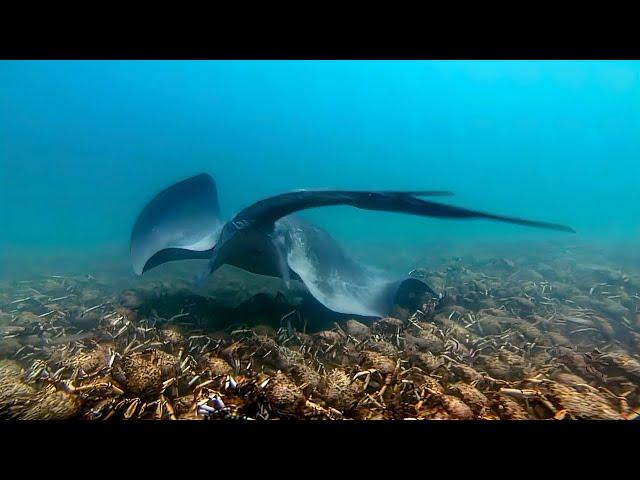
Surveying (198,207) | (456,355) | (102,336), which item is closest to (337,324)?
(456,355)

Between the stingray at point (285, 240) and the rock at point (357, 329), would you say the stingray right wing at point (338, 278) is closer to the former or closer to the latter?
the stingray at point (285, 240)

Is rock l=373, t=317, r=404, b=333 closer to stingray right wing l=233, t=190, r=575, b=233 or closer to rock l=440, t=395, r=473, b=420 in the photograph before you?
stingray right wing l=233, t=190, r=575, b=233

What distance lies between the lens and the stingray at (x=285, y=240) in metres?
3.84

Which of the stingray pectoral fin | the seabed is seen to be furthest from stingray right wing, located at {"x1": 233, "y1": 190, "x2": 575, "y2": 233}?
the seabed

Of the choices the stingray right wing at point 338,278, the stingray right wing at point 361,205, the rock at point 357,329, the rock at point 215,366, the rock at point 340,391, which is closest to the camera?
the rock at point 340,391

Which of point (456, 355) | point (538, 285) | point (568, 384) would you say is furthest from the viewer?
point (538, 285)

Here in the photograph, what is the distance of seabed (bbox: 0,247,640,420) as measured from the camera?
233 cm

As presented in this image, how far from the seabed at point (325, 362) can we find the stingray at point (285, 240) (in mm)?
461

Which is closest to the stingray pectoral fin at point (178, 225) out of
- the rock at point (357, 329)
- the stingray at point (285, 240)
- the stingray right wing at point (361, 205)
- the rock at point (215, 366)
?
the stingray at point (285, 240)
